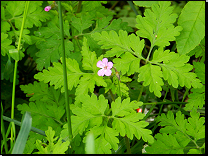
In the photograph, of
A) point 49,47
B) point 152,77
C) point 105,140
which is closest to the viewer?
point 105,140

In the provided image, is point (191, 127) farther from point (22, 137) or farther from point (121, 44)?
point (22, 137)

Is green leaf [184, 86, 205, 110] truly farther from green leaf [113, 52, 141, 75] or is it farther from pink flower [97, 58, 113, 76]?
pink flower [97, 58, 113, 76]

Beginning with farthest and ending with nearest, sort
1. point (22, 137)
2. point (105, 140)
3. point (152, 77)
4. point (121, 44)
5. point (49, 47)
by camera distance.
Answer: point (49, 47) < point (121, 44) < point (152, 77) < point (105, 140) < point (22, 137)

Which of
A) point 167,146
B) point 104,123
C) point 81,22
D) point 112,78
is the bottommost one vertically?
point 167,146

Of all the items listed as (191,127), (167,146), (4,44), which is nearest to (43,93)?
(4,44)

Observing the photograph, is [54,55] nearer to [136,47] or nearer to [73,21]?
[73,21]

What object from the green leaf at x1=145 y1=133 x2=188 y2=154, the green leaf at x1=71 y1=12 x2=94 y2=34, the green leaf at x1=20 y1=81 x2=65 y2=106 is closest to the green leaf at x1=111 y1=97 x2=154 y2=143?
the green leaf at x1=145 y1=133 x2=188 y2=154
